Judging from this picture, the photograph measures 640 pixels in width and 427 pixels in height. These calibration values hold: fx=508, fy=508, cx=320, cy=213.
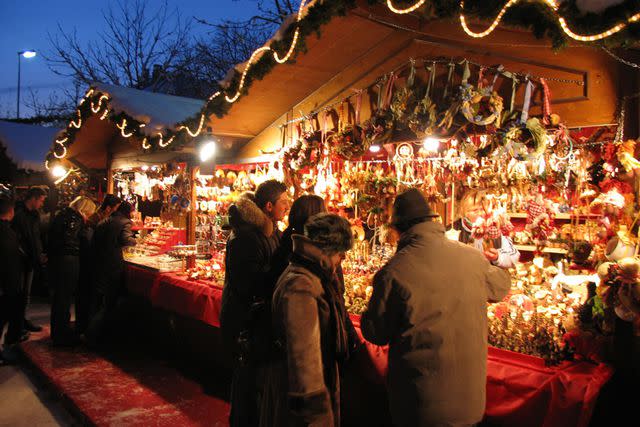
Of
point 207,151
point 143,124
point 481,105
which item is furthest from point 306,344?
point 143,124

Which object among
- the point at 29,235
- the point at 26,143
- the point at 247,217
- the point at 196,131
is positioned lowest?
the point at 29,235

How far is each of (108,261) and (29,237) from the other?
7.23 feet

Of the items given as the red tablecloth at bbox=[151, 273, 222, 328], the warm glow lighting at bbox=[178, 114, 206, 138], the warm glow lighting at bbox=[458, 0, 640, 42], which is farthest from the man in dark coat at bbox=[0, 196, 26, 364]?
the warm glow lighting at bbox=[458, 0, 640, 42]

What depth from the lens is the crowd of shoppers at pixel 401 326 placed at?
2443 mm

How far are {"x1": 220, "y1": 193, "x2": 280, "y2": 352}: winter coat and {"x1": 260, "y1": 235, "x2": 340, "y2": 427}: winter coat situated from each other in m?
0.49

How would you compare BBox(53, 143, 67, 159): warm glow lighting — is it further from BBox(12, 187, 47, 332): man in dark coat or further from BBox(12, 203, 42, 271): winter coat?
BBox(12, 203, 42, 271): winter coat

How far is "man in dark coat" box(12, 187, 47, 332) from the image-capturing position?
7703 mm

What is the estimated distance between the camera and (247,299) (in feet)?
10.8

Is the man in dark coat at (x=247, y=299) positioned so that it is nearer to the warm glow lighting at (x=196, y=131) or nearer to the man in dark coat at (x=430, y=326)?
the man in dark coat at (x=430, y=326)

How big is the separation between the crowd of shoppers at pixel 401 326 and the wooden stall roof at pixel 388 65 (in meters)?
1.93

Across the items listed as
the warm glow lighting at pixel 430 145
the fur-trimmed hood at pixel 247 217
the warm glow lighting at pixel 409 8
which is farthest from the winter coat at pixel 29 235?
the warm glow lighting at pixel 409 8

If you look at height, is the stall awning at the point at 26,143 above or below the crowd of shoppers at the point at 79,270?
above

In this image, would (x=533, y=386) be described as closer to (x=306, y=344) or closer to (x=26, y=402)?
(x=306, y=344)

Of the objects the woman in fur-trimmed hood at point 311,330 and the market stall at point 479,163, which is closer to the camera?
the woman in fur-trimmed hood at point 311,330
